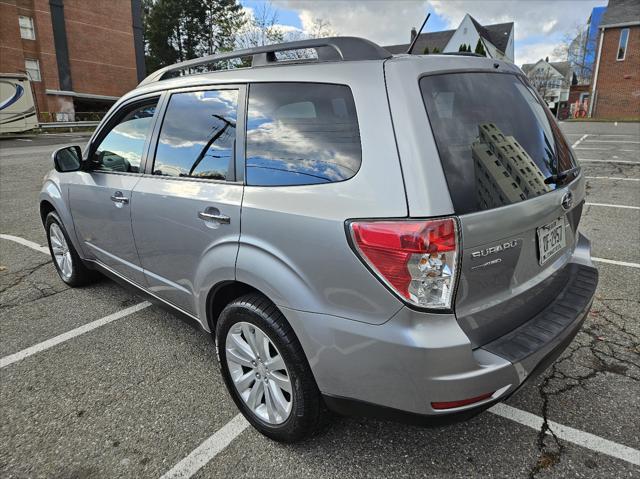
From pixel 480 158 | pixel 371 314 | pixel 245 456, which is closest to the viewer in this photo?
pixel 371 314

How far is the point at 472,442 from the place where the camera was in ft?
7.34

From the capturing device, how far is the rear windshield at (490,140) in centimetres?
176

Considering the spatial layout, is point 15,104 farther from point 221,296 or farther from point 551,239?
point 551,239

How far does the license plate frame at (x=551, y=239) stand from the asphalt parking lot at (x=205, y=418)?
0.80 meters

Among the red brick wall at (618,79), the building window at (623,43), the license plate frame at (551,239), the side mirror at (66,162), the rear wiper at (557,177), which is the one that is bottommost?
the license plate frame at (551,239)

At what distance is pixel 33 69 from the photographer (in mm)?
34094

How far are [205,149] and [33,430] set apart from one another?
1.78 meters

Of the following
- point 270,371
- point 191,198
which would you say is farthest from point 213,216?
point 270,371

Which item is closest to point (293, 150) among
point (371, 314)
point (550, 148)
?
point (371, 314)

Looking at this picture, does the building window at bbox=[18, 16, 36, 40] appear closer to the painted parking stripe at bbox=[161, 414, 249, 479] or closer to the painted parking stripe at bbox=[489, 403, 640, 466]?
the painted parking stripe at bbox=[161, 414, 249, 479]

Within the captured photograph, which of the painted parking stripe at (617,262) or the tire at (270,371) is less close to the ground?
the tire at (270,371)

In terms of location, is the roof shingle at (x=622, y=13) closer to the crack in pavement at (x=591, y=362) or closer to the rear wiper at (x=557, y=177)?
the crack in pavement at (x=591, y=362)

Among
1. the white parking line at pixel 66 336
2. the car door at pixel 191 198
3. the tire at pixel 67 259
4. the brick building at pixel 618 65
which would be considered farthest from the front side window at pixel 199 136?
the brick building at pixel 618 65

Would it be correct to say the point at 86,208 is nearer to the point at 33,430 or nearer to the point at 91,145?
the point at 91,145
